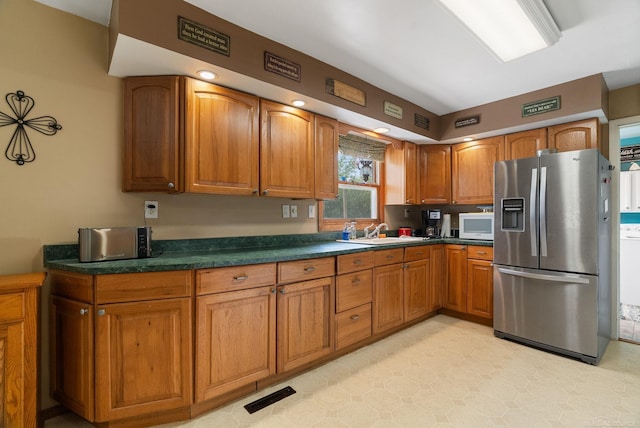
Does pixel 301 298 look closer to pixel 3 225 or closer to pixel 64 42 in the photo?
pixel 3 225

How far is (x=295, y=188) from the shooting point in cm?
259

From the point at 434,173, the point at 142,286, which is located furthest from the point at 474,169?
the point at 142,286

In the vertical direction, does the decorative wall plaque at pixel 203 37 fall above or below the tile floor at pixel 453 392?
above

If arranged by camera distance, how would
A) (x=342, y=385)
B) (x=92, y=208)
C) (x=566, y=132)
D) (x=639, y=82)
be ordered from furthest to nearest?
1. (x=566, y=132)
2. (x=639, y=82)
3. (x=342, y=385)
4. (x=92, y=208)

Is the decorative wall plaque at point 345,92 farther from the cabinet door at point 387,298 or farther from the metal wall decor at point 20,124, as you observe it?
the metal wall decor at point 20,124

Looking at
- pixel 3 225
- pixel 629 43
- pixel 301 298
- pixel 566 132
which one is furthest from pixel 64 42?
pixel 566 132

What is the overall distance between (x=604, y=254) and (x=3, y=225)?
4383mm

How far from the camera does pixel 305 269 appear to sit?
2242 millimetres

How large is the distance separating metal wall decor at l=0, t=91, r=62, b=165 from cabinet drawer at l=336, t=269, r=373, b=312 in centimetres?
219

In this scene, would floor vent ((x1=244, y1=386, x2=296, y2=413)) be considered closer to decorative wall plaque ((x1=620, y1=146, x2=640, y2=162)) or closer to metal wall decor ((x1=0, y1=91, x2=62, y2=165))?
metal wall decor ((x1=0, y1=91, x2=62, y2=165))

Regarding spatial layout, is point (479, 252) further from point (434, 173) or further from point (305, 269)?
point (305, 269)

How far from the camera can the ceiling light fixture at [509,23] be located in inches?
69.9

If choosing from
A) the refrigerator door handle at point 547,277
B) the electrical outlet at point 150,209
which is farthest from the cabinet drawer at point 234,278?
the refrigerator door handle at point 547,277

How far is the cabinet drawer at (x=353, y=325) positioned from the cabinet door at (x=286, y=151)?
1.08 metres
